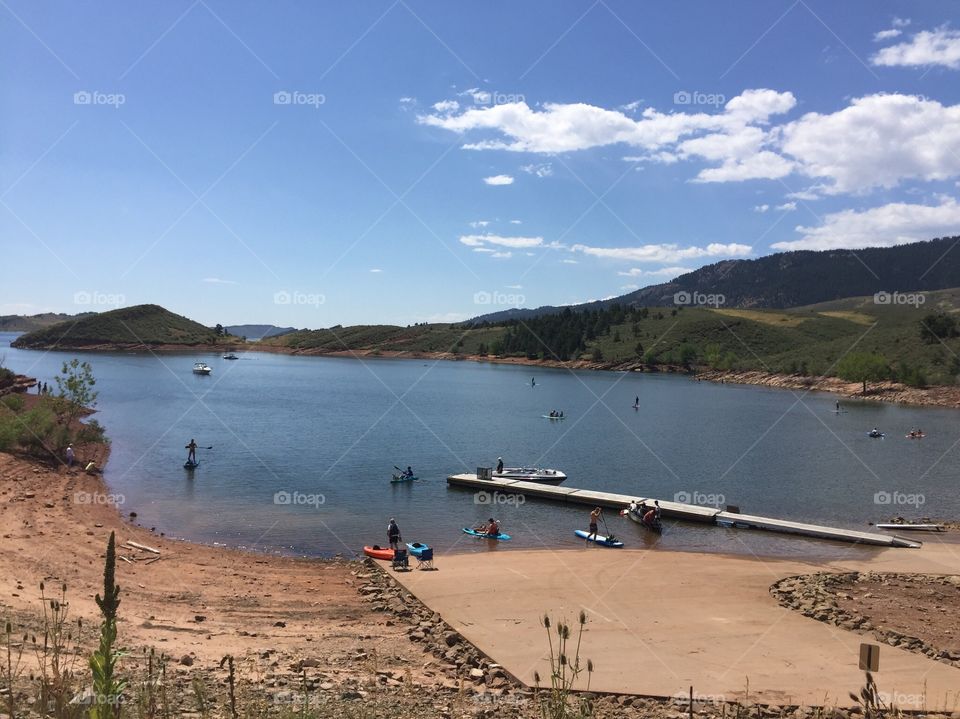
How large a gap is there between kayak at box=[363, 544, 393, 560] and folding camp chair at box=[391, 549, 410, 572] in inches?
58.8

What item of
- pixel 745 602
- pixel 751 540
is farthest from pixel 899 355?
pixel 745 602

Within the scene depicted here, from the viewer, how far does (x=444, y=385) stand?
394 feet

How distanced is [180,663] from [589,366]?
163 metres

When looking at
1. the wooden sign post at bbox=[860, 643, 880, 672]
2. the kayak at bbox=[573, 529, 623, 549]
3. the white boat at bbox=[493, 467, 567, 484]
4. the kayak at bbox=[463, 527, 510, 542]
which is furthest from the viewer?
the white boat at bbox=[493, 467, 567, 484]

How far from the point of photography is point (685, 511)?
115 ft

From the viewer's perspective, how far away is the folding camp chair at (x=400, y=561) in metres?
23.2

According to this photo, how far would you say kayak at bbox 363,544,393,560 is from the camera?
25297 millimetres

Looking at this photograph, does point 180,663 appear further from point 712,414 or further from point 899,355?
point 899,355

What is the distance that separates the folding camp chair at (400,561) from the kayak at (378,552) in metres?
1.49

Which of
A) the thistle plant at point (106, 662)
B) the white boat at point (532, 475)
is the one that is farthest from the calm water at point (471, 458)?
the thistle plant at point (106, 662)

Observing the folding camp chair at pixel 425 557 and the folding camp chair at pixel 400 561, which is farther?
the folding camp chair at pixel 425 557

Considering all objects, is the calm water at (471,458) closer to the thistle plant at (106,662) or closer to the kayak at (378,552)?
the kayak at (378,552)

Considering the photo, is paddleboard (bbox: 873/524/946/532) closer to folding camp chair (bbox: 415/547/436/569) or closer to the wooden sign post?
folding camp chair (bbox: 415/547/436/569)

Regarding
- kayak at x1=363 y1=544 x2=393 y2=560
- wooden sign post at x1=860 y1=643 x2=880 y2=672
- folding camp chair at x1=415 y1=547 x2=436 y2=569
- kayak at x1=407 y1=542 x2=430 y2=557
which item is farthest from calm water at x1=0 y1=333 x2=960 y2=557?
wooden sign post at x1=860 y1=643 x2=880 y2=672
